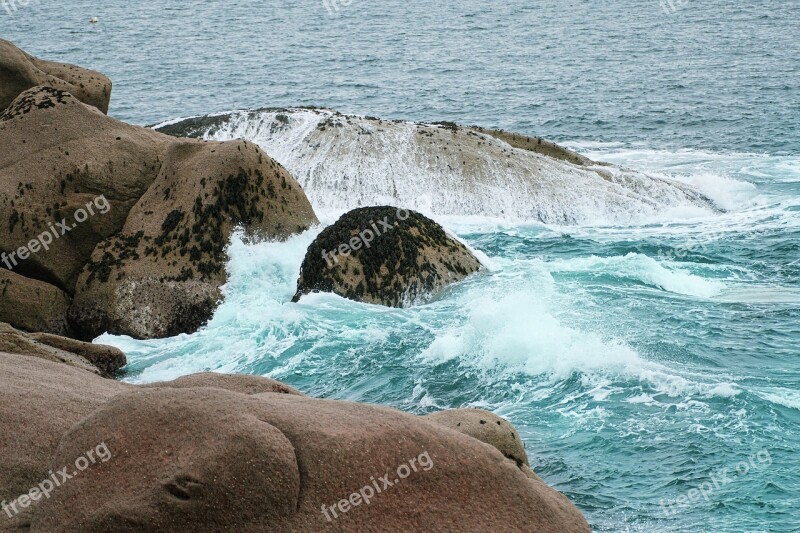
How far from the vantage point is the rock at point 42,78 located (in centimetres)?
2519

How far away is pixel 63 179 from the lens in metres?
21.9

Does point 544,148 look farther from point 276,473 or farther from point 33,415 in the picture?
point 276,473

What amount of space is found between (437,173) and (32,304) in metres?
13.8

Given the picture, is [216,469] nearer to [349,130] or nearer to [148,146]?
[148,146]

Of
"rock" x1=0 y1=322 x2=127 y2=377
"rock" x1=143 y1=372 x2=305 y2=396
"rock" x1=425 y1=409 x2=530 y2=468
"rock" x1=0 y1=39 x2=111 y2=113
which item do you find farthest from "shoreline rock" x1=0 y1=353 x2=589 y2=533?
"rock" x1=0 y1=39 x2=111 y2=113

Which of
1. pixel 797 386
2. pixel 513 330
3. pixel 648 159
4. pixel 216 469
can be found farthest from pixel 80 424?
pixel 648 159

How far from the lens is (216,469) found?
9422mm

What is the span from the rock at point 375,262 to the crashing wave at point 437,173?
25.5ft

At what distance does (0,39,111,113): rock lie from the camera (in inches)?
992

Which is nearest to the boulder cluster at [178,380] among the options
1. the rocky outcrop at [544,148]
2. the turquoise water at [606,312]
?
the turquoise water at [606,312]

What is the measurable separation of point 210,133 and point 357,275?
42.8ft

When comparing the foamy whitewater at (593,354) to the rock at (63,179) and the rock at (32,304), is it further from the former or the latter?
the rock at (63,179)

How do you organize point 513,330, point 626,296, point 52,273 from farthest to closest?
1. point 626,296
2. point 52,273
3. point 513,330

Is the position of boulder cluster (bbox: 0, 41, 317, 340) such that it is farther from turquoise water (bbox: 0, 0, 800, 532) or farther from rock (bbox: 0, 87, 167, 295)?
turquoise water (bbox: 0, 0, 800, 532)
